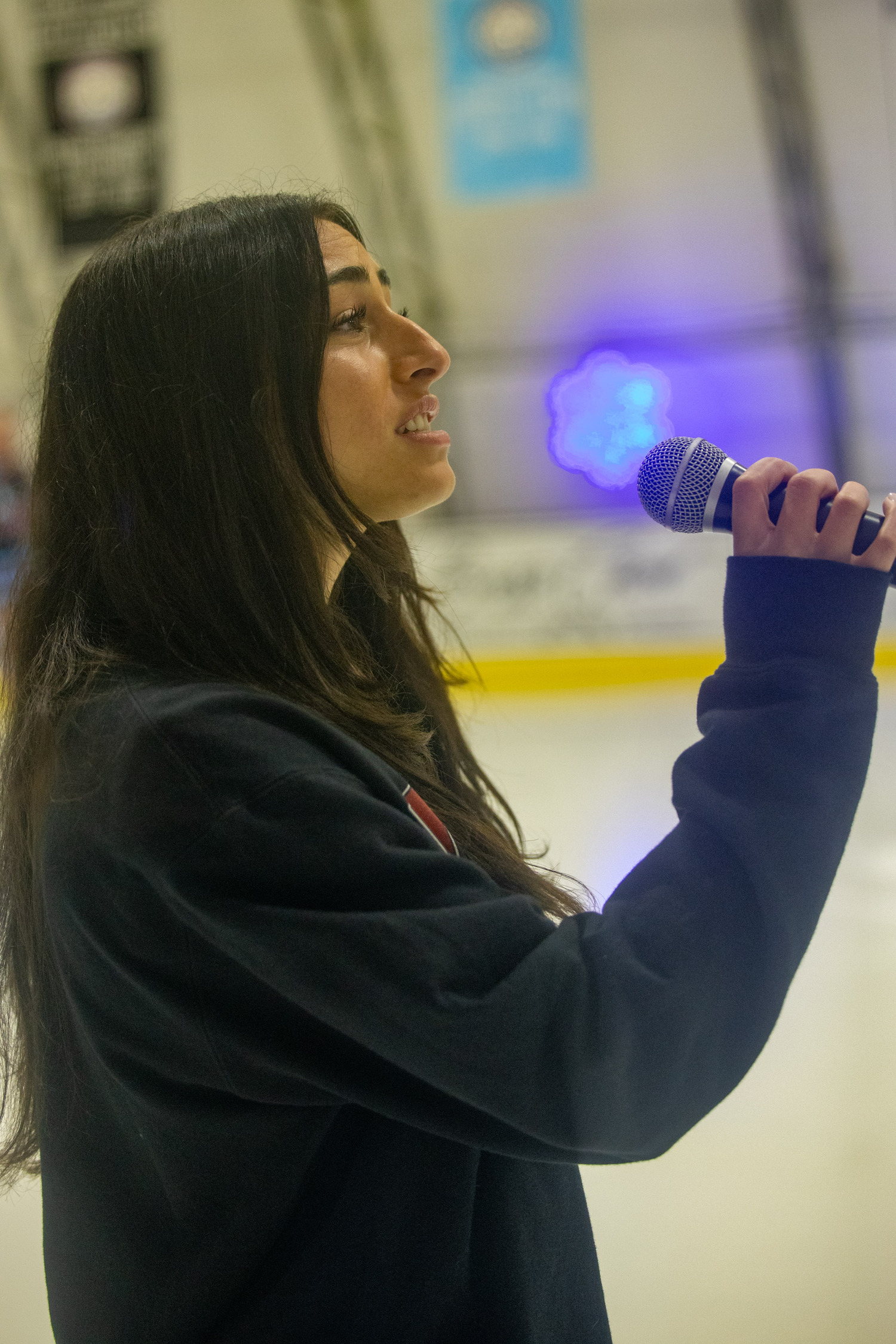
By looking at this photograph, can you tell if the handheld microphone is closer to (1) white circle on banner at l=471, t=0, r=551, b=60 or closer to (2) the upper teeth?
(2) the upper teeth

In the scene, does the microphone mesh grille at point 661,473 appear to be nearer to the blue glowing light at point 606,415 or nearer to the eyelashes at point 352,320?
the eyelashes at point 352,320

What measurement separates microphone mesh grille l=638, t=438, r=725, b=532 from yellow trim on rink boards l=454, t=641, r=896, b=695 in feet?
12.8

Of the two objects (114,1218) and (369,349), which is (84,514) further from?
(114,1218)

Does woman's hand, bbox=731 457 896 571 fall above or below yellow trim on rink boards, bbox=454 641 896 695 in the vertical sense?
above

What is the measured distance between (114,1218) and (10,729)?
309 millimetres

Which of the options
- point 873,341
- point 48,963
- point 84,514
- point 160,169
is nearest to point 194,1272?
point 48,963

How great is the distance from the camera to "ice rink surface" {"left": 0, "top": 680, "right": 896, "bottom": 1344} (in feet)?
4.28

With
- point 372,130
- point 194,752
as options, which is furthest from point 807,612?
point 372,130

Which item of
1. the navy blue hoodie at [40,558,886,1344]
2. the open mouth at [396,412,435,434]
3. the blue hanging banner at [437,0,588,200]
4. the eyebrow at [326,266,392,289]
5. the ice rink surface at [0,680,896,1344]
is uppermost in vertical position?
the blue hanging banner at [437,0,588,200]

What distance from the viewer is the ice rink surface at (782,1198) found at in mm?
1306

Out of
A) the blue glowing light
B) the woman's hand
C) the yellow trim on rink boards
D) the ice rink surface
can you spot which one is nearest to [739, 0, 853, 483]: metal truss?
the blue glowing light

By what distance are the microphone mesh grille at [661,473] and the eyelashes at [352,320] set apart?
25 centimetres

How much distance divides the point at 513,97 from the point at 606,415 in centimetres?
157

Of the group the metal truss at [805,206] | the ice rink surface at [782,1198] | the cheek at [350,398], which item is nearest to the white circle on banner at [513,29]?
the metal truss at [805,206]
